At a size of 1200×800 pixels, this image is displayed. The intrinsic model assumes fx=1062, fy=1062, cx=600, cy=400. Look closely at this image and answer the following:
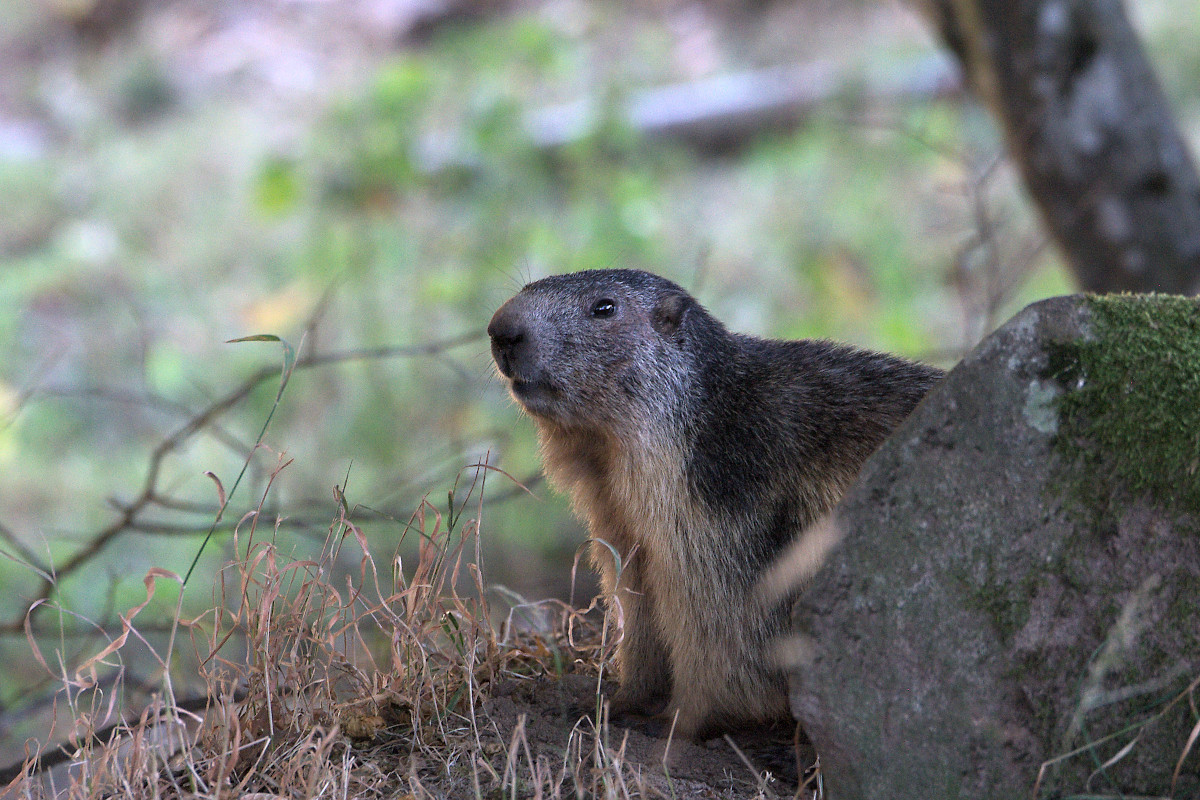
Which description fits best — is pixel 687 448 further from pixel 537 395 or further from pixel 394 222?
pixel 394 222

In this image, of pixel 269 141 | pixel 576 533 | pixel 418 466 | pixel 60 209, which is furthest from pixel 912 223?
pixel 60 209

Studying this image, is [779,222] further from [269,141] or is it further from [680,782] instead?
[680,782]

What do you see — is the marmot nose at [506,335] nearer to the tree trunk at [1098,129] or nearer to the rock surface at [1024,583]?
the rock surface at [1024,583]

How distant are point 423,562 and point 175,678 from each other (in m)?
2.17

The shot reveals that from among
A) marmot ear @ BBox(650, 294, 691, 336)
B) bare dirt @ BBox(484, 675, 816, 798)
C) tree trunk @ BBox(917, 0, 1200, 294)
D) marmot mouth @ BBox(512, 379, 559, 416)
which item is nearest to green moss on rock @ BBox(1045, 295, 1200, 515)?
bare dirt @ BBox(484, 675, 816, 798)

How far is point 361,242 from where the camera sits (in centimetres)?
786

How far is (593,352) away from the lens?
3.29 m

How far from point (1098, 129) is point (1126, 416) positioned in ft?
11.4

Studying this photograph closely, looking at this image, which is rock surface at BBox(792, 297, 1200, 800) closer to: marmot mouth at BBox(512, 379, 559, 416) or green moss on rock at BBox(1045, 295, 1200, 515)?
green moss on rock at BBox(1045, 295, 1200, 515)

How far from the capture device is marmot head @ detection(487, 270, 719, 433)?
323 centimetres

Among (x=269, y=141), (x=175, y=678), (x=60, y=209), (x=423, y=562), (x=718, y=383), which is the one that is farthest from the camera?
(x=269, y=141)

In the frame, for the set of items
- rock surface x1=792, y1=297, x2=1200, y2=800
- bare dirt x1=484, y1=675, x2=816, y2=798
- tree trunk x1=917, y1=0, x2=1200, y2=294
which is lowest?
bare dirt x1=484, y1=675, x2=816, y2=798

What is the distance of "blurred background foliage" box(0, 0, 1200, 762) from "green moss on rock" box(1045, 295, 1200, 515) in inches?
105

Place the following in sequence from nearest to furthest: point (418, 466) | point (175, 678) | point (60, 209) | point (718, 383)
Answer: point (718, 383) → point (175, 678) → point (418, 466) → point (60, 209)
